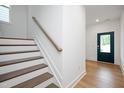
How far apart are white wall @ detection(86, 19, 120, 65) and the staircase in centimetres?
424

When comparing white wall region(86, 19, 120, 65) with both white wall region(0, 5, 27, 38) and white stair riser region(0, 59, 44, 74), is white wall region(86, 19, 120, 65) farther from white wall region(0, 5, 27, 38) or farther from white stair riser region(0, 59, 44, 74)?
white stair riser region(0, 59, 44, 74)

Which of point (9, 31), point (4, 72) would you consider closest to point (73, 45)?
point (4, 72)

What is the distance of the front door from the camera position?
5.37 metres

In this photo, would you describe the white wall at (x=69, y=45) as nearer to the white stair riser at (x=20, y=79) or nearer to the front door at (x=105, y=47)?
the white stair riser at (x=20, y=79)

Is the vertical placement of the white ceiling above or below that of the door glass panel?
above

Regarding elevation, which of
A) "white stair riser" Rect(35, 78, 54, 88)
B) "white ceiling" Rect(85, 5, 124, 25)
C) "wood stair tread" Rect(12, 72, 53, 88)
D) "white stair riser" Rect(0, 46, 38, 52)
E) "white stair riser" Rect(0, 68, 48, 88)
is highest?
"white ceiling" Rect(85, 5, 124, 25)

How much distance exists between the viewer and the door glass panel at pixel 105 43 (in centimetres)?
554

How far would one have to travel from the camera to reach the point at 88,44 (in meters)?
6.59

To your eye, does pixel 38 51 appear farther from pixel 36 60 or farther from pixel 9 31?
pixel 9 31

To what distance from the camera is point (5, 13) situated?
369cm

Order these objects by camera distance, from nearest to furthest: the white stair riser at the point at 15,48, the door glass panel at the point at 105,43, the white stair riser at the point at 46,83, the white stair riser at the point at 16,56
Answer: the white stair riser at the point at 46,83, the white stair riser at the point at 16,56, the white stair riser at the point at 15,48, the door glass panel at the point at 105,43

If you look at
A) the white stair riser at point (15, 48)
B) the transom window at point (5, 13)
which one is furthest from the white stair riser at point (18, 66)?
the transom window at point (5, 13)

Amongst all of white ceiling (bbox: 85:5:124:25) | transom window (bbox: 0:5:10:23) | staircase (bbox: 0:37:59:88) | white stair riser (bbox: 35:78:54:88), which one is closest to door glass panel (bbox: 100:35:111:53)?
white ceiling (bbox: 85:5:124:25)
